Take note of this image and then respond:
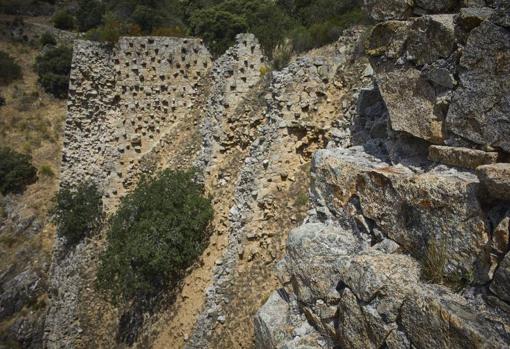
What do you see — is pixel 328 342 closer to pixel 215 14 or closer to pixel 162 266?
pixel 162 266

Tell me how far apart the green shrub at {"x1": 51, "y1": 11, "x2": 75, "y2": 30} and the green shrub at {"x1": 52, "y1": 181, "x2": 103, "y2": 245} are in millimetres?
31927

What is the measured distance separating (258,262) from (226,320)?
1351mm

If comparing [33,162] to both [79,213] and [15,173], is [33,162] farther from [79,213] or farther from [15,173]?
[79,213]

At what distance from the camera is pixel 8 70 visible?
98.4ft

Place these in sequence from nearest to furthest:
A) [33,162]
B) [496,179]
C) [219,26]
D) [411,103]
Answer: [496,179], [411,103], [33,162], [219,26]

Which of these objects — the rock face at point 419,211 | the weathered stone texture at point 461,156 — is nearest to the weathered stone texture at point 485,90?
the rock face at point 419,211

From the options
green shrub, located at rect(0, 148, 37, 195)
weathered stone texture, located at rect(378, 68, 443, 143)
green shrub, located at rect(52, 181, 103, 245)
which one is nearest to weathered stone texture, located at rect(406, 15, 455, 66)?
weathered stone texture, located at rect(378, 68, 443, 143)

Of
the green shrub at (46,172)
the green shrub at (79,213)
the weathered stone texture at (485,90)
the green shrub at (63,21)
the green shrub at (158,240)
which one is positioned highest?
the weathered stone texture at (485,90)

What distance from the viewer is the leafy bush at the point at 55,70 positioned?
2925cm

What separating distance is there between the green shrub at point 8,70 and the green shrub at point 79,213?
2064cm

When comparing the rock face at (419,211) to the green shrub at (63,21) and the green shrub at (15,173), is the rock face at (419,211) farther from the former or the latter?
the green shrub at (63,21)

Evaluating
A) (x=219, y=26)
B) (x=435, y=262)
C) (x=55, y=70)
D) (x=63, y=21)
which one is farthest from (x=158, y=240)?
(x=63, y=21)

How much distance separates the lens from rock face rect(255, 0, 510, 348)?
10.3ft

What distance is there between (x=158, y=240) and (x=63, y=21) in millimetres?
38373
